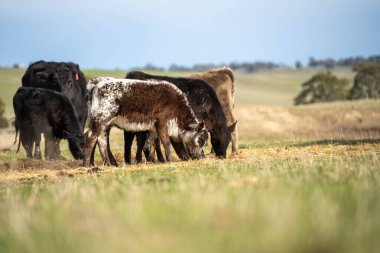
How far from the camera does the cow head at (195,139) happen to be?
13.9 meters

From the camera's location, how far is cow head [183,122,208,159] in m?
13.9

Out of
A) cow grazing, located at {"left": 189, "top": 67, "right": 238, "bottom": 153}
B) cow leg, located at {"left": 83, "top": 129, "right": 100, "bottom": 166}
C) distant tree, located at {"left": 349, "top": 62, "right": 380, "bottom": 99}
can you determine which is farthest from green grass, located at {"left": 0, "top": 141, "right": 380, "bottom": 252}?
distant tree, located at {"left": 349, "top": 62, "right": 380, "bottom": 99}

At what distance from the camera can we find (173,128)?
13734 millimetres

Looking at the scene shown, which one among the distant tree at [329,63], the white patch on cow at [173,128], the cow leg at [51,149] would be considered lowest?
the cow leg at [51,149]

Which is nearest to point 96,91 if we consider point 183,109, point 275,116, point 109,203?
point 183,109

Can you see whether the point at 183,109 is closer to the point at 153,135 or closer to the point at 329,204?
the point at 153,135

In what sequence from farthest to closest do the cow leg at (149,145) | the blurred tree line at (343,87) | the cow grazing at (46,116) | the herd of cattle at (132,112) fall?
the blurred tree line at (343,87) < the cow grazing at (46,116) < the cow leg at (149,145) < the herd of cattle at (132,112)

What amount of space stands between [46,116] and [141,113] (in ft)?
15.0

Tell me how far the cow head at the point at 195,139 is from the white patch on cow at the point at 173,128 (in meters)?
0.20

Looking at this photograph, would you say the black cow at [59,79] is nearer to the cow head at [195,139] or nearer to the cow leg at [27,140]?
the cow leg at [27,140]

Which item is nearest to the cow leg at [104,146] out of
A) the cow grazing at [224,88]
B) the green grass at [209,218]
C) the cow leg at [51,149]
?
the cow leg at [51,149]

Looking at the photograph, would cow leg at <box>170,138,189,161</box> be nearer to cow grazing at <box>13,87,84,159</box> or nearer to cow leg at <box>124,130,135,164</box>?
cow leg at <box>124,130,135,164</box>

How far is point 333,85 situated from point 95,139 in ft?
226

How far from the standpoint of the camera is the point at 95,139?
42.7ft
